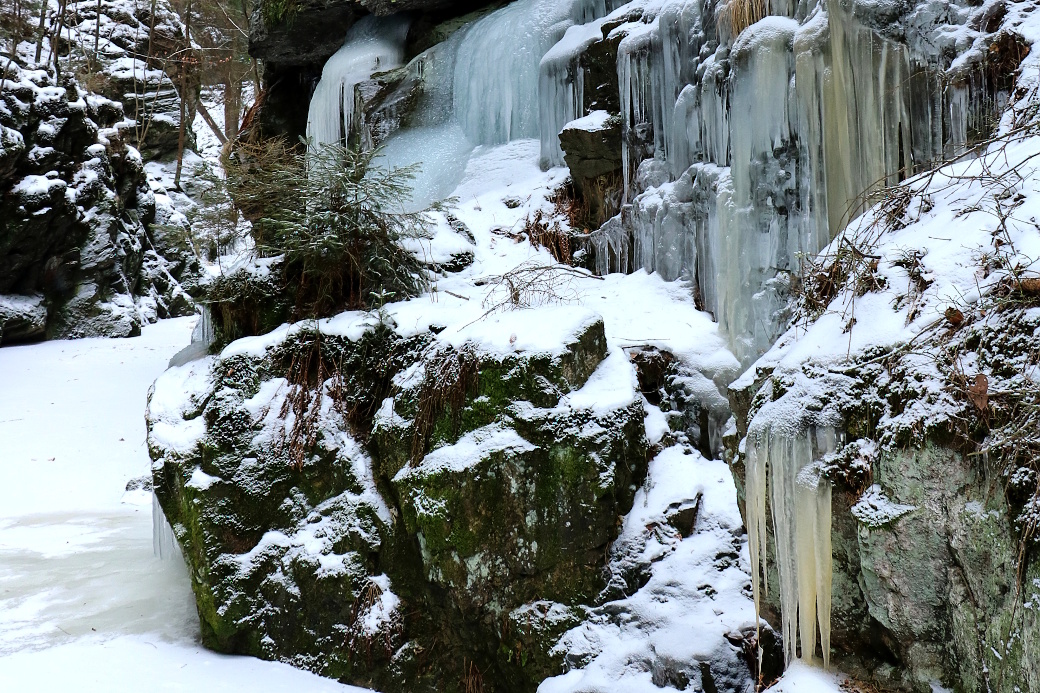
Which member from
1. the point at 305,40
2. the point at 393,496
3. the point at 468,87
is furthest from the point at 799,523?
the point at 305,40

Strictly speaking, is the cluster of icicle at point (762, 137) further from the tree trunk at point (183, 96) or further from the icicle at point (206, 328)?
the tree trunk at point (183, 96)

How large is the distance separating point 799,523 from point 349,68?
8.09m

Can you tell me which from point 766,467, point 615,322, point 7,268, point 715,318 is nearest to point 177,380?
point 615,322

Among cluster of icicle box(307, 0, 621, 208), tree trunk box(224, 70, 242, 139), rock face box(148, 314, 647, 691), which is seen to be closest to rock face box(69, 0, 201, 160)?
tree trunk box(224, 70, 242, 139)

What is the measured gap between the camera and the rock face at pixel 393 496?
4324mm

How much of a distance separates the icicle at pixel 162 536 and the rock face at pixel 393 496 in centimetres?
70

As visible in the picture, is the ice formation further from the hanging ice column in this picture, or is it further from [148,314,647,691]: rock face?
the hanging ice column

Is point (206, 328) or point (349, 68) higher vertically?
point (349, 68)

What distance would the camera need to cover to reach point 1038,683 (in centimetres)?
221

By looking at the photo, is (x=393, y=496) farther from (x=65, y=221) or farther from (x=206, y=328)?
(x=65, y=221)

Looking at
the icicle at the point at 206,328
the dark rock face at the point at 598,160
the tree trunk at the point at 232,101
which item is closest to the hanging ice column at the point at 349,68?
the dark rock face at the point at 598,160

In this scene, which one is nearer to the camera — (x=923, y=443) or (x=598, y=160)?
(x=923, y=443)

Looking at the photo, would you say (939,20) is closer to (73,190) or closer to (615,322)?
(615,322)

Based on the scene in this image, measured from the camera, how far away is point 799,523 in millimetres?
2906
